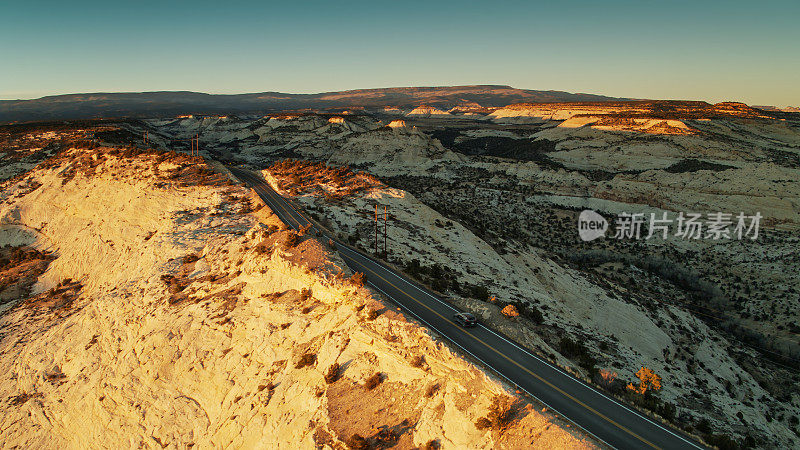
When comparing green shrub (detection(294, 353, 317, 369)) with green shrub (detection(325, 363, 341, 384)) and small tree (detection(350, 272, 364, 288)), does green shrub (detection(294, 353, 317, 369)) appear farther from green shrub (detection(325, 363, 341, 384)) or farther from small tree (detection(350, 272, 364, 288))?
small tree (detection(350, 272, 364, 288))

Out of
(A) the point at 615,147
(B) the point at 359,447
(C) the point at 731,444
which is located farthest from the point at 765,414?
(A) the point at 615,147

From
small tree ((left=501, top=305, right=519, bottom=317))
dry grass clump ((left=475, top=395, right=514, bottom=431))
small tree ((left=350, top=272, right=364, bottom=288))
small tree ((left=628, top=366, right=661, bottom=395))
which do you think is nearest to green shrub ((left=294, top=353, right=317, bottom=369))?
small tree ((left=350, top=272, right=364, bottom=288))

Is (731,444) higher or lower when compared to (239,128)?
A: lower

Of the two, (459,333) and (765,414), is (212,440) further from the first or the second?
(765,414)
